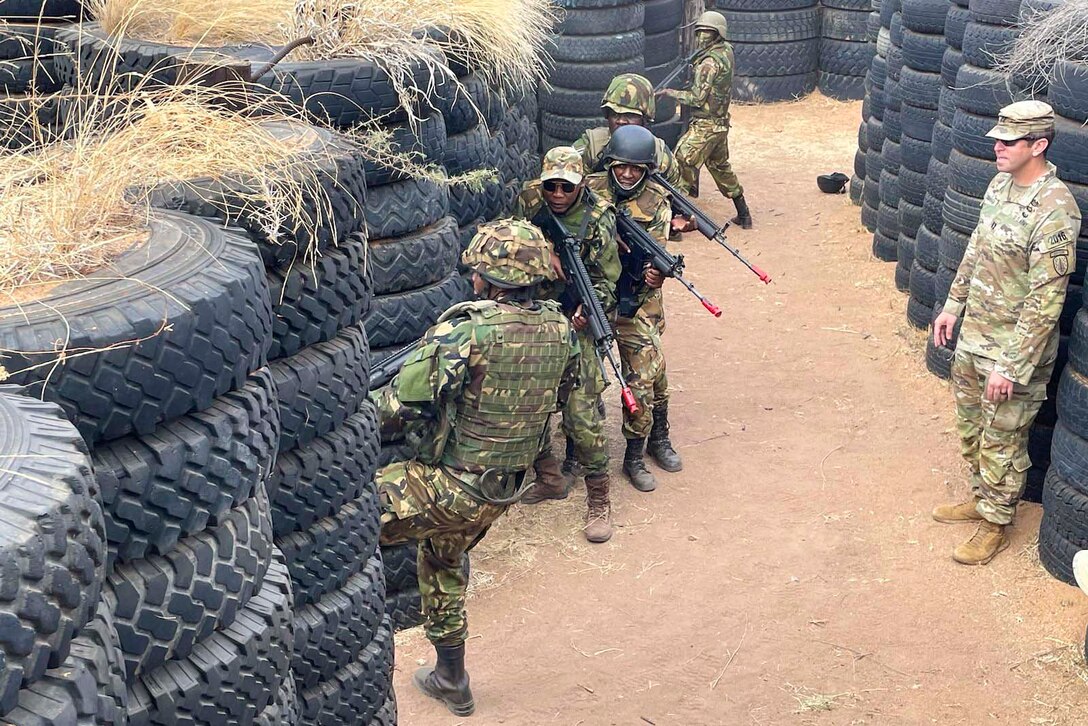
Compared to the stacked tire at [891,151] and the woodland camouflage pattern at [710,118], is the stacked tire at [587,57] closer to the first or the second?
the woodland camouflage pattern at [710,118]

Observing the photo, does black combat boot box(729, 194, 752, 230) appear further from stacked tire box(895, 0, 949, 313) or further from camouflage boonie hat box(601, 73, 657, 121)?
camouflage boonie hat box(601, 73, 657, 121)

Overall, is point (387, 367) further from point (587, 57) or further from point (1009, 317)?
point (587, 57)

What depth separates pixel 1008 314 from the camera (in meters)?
6.02

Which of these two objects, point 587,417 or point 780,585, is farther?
point 587,417

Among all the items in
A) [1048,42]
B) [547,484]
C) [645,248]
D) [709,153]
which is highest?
[1048,42]

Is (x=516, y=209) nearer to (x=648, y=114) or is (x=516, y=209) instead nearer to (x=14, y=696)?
(x=648, y=114)

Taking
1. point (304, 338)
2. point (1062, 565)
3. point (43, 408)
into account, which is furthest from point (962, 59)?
point (43, 408)

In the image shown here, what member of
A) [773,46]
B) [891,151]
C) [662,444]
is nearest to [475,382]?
[662,444]

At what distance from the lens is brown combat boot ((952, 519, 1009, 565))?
6254 millimetres

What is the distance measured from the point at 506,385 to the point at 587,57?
6819 millimetres

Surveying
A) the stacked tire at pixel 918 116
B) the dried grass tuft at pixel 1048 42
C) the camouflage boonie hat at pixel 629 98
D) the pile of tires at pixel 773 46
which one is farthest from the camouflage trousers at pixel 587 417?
the pile of tires at pixel 773 46

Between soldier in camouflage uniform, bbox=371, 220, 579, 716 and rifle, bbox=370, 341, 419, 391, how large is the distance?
0.51 ft

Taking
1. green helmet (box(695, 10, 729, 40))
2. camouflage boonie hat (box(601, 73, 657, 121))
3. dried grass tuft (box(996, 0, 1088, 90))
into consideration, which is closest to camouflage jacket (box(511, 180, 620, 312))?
camouflage boonie hat (box(601, 73, 657, 121))

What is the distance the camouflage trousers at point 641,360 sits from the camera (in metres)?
7.07
